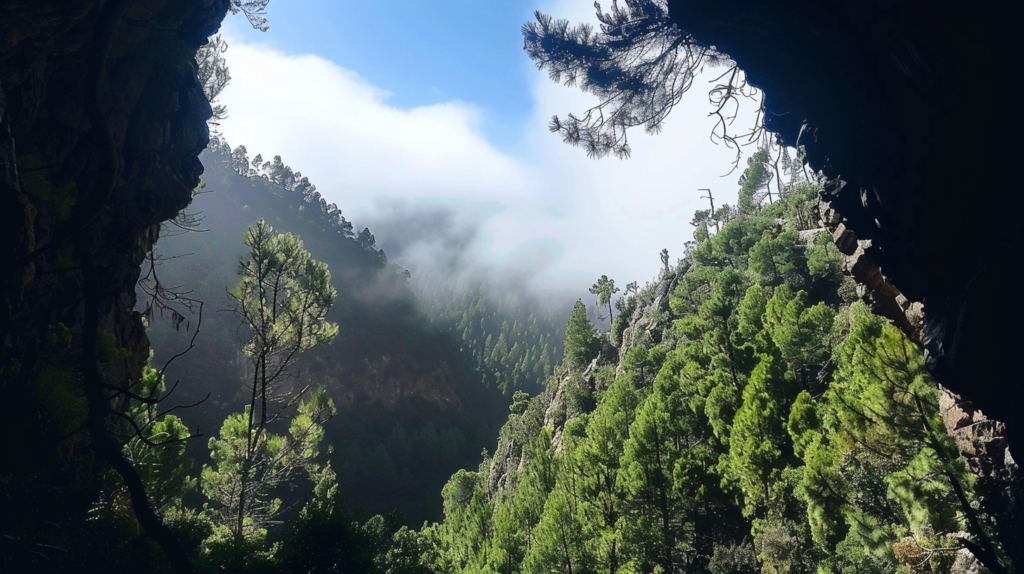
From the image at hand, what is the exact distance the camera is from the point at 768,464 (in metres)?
16.8

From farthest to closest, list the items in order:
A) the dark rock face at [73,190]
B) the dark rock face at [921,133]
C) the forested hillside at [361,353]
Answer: the forested hillside at [361,353], the dark rock face at [921,133], the dark rock face at [73,190]

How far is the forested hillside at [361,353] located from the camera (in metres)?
67.8

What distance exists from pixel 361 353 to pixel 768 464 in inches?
3083

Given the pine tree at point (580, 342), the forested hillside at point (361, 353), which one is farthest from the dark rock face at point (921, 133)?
the forested hillside at point (361, 353)

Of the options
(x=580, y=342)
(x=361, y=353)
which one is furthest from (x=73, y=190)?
(x=361, y=353)

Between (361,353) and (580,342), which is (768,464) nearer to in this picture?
(580,342)

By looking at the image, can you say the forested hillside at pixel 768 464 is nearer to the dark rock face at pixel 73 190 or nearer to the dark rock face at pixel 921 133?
the dark rock face at pixel 921 133

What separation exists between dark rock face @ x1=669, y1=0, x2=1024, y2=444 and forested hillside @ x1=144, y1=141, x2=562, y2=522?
61.6m

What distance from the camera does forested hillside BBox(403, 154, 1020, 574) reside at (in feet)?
36.2

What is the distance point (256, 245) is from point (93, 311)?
1120 centimetres

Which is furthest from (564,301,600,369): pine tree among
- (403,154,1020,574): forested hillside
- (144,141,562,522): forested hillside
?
(144,141,562,522): forested hillside

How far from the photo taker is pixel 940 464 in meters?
10.6

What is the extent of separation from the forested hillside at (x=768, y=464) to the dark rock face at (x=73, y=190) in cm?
700

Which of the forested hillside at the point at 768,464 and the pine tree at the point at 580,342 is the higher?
the pine tree at the point at 580,342
